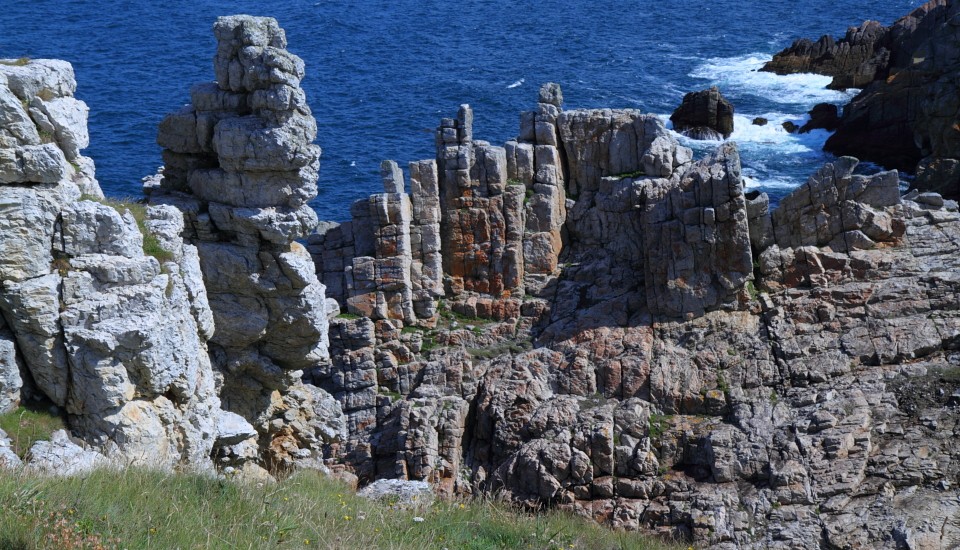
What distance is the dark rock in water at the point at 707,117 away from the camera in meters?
77.8

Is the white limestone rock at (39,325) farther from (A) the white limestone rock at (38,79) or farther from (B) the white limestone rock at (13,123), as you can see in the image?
(A) the white limestone rock at (38,79)

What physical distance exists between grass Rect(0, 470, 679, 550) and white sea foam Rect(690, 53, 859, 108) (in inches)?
2769

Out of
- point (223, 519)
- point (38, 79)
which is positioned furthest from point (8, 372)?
point (223, 519)

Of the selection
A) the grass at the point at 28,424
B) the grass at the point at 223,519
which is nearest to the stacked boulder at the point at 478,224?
the grass at the point at 223,519

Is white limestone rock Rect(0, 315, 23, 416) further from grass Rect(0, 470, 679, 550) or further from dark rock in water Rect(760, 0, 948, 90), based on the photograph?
dark rock in water Rect(760, 0, 948, 90)

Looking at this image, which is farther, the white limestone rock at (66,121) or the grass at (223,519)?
the white limestone rock at (66,121)

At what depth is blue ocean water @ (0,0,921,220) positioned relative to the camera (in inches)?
2931

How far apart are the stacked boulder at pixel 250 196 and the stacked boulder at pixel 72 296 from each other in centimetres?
848

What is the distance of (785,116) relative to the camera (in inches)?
3246

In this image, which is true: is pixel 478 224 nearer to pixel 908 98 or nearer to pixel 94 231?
pixel 94 231

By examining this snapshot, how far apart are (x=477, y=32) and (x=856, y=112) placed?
41.6 metres

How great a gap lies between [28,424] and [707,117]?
206 ft

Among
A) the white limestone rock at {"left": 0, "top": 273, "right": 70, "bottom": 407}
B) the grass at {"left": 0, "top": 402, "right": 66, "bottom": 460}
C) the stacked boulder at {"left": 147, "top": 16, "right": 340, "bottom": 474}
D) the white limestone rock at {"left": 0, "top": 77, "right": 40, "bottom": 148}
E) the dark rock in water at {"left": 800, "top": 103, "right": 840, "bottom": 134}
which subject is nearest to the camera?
the grass at {"left": 0, "top": 402, "right": 66, "bottom": 460}

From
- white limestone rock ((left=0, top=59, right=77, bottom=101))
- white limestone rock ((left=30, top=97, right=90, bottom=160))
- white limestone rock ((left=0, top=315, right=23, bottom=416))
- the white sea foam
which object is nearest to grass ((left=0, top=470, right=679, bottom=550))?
white limestone rock ((left=0, top=315, right=23, bottom=416))
